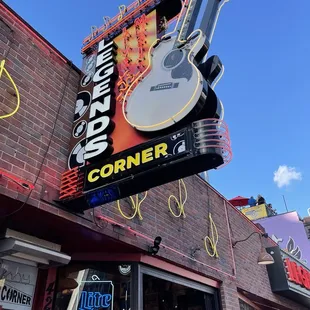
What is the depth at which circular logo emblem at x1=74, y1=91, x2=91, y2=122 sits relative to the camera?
469 cm

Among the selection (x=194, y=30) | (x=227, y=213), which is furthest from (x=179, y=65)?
(x=227, y=213)

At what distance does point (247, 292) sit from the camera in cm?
777

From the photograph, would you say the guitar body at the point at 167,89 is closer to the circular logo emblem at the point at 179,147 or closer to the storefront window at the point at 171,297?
the circular logo emblem at the point at 179,147

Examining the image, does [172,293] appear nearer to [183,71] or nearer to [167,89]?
[167,89]

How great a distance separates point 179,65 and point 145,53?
2.91ft

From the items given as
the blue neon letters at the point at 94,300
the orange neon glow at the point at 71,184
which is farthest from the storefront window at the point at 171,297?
the orange neon glow at the point at 71,184

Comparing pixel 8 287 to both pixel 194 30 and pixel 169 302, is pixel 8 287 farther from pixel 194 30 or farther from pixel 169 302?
pixel 194 30

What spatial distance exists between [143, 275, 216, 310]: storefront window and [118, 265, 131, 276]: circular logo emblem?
0.27m

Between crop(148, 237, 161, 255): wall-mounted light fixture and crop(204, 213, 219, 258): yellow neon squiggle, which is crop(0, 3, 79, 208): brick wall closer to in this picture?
crop(148, 237, 161, 255): wall-mounted light fixture

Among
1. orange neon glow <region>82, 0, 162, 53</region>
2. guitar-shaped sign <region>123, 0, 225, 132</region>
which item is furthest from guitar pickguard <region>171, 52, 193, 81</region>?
orange neon glow <region>82, 0, 162, 53</region>

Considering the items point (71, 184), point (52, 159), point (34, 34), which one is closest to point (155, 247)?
point (71, 184)

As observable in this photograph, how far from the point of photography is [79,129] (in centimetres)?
454

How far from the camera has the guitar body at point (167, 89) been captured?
12.1ft

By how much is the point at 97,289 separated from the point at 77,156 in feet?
6.04
